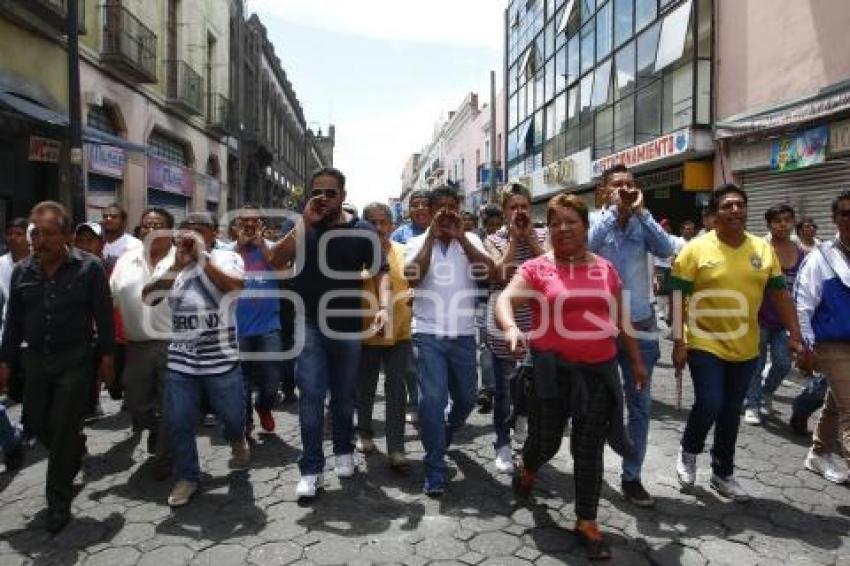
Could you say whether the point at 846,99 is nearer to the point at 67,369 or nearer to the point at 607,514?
the point at 607,514

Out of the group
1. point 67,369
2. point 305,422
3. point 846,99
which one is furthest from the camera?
point 846,99

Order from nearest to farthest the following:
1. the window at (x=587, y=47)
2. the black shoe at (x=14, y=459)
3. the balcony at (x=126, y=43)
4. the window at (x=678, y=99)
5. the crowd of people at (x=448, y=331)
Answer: the crowd of people at (x=448, y=331) → the black shoe at (x=14, y=459) → the window at (x=678, y=99) → the balcony at (x=126, y=43) → the window at (x=587, y=47)

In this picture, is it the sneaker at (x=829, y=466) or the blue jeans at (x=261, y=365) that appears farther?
the blue jeans at (x=261, y=365)

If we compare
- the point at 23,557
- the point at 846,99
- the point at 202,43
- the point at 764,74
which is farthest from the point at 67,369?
the point at 202,43

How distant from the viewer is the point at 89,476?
4.48 metres

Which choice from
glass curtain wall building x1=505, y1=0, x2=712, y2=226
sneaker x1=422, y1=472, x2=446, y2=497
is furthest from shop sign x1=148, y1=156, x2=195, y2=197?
sneaker x1=422, y1=472, x2=446, y2=497

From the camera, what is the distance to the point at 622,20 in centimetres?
1756

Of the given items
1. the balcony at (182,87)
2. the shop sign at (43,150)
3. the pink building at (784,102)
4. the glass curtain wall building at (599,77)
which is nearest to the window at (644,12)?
the glass curtain wall building at (599,77)

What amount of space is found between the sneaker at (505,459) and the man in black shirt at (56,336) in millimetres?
2542

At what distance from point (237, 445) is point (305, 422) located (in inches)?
29.3

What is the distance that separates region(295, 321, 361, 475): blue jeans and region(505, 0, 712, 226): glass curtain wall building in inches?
468

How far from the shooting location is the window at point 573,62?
21.3m

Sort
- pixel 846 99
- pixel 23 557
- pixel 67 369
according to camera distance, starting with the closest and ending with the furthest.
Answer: pixel 23 557, pixel 67 369, pixel 846 99

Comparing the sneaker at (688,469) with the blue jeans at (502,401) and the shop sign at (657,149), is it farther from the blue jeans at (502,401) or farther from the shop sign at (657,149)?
the shop sign at (657,149)
